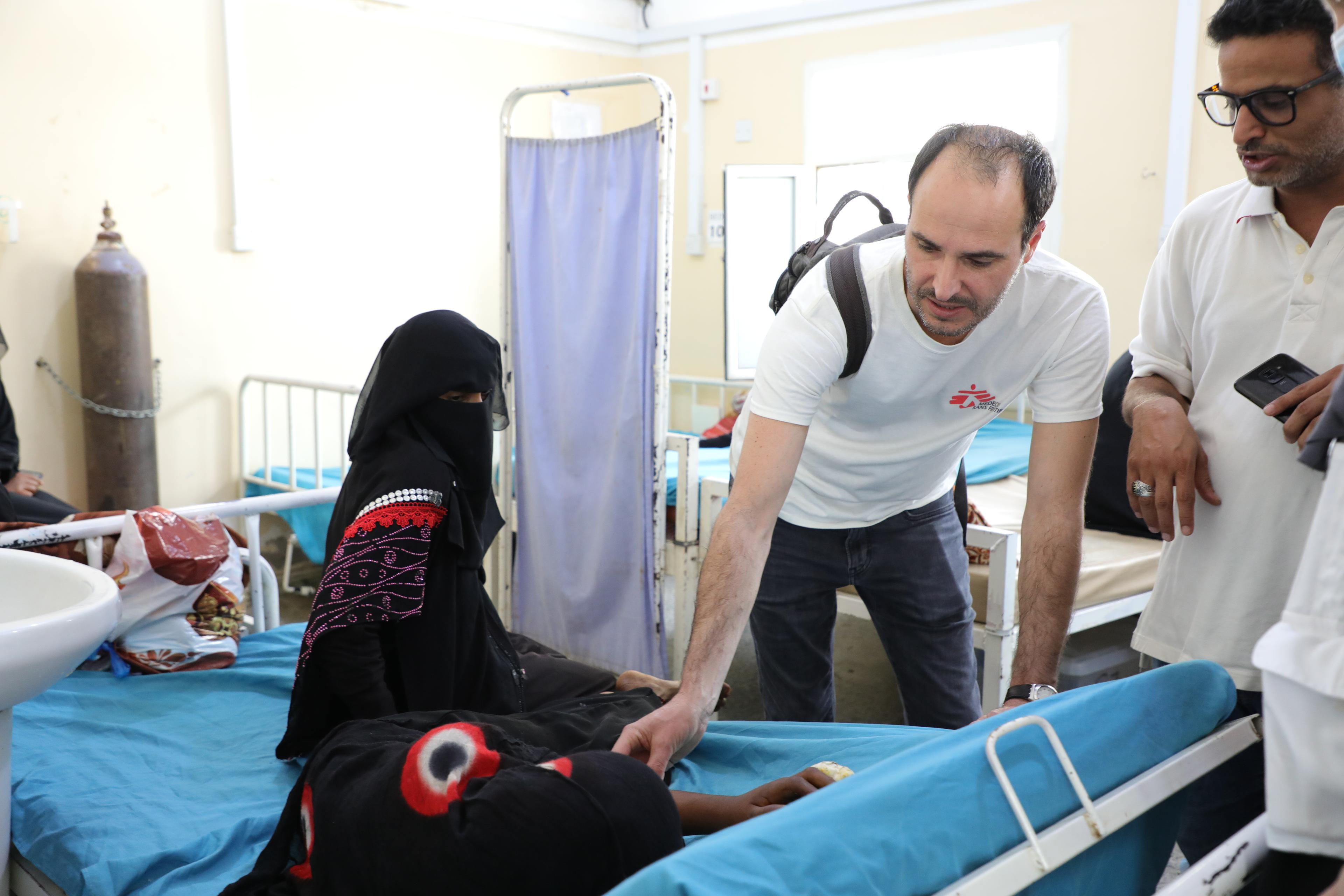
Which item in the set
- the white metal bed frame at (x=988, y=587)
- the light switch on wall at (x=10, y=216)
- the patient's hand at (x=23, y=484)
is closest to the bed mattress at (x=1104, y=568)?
the white metal bed frame at (x=988, y=587)

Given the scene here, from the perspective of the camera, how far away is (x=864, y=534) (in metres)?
2.00

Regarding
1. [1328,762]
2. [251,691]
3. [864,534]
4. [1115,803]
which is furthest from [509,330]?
[1328,762]

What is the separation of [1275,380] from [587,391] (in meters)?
2.25

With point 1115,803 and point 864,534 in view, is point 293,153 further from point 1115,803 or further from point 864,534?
point 1115,803

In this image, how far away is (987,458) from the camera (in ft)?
13.8

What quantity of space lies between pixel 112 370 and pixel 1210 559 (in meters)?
4.26

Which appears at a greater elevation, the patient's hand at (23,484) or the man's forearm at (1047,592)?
the man's forearm at (1047,592)

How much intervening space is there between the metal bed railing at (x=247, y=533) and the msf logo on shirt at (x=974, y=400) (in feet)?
5.06

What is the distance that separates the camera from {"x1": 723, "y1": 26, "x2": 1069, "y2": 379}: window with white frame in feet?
16.4

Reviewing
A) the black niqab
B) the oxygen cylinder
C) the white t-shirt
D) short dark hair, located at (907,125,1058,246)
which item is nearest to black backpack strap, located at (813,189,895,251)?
the white t-shirt

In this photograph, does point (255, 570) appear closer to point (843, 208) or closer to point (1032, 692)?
point (843, 208)

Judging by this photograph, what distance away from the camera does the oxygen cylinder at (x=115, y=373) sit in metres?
4.24

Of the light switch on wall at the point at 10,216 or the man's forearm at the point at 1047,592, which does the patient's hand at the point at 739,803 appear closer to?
the man's forearm at the point at 1047,592

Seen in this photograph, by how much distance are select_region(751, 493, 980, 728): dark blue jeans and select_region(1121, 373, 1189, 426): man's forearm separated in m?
0.54
